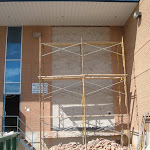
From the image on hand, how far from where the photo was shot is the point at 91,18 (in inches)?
490

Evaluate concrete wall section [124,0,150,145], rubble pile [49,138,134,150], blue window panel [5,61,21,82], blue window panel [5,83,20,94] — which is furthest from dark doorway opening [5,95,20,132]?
concrete wall section [124,0,150,145]

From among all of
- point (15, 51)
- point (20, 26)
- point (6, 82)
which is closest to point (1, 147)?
point (6, 82)

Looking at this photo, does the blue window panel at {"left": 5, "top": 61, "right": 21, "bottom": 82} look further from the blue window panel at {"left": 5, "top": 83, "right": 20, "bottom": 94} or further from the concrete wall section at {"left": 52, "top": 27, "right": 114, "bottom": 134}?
the concrete wall section at {"left": 52, "top": 27, "right": 114, "bottom": 134}

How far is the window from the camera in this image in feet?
41.5

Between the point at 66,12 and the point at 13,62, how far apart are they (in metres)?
4.01

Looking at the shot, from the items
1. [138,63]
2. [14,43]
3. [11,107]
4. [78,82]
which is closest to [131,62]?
[138,63]

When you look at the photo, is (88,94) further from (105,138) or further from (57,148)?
(57,148)

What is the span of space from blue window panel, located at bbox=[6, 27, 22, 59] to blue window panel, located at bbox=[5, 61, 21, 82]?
0.38 m

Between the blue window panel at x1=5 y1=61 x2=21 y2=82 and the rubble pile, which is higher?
the blue window panel at x1=5 y1=61 x2=21 y2=82

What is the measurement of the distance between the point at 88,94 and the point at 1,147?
5.75 metres

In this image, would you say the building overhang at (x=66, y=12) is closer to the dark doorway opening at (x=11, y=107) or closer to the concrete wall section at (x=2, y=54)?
the concrete wall section at (x=2, y=54)

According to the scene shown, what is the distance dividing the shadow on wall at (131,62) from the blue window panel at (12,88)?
588 centimetres

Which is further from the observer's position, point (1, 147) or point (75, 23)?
point (75, 23)

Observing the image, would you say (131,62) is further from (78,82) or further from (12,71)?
A: (12,71)
